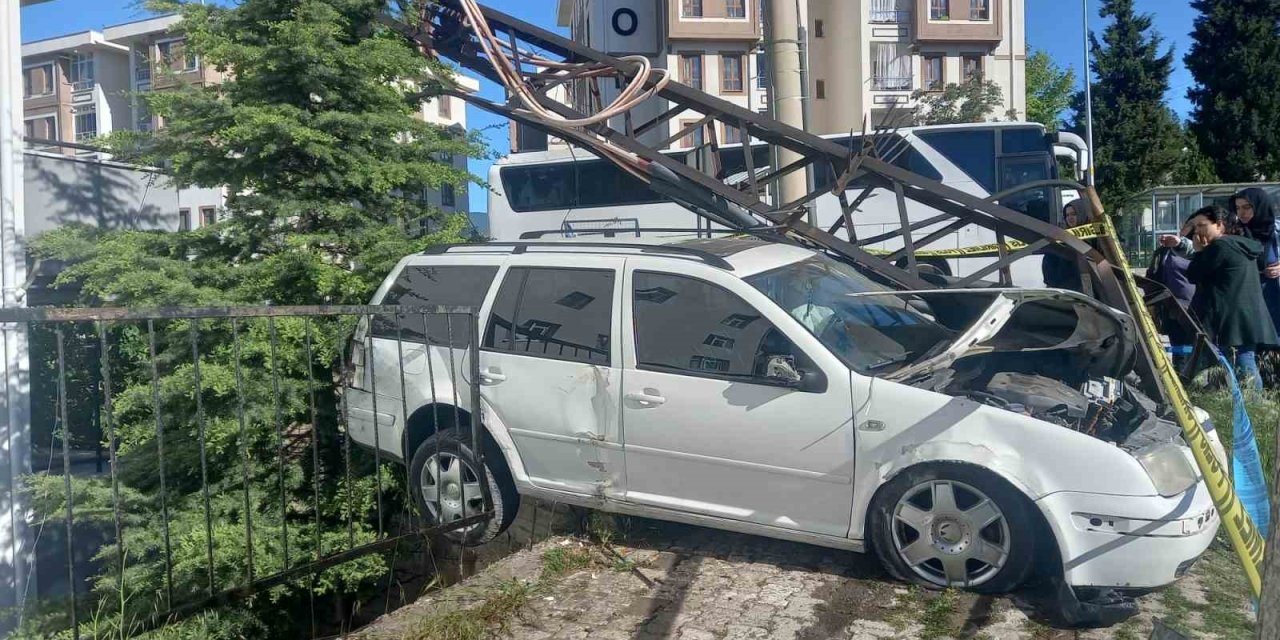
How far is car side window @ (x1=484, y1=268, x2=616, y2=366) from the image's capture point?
516cm

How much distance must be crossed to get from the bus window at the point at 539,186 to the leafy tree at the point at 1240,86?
32065 mm

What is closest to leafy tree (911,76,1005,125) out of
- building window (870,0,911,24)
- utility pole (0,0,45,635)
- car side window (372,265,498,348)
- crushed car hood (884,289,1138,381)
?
building window (870,0,911,24)

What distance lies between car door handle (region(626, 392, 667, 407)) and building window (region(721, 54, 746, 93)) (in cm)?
3981

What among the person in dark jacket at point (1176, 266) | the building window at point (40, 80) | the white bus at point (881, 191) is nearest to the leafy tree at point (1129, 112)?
the white bus at point (881, 191)

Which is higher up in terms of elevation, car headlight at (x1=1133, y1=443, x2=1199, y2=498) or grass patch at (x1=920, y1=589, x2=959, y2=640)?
car headlight at (x1=1133, y1=443, x2=1199, y2=498)

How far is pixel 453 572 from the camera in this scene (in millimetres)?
5793

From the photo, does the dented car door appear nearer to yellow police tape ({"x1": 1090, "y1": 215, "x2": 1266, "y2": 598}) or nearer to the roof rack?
the roof rack

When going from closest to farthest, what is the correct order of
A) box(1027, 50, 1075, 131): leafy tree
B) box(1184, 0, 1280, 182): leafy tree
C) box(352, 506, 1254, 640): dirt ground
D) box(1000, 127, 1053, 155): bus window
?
box(352, 506, 1254, 640): dirt ground, box(1000, 127, 1053, 155): bus window, box(1184, 0, 1280, 182): leafy tree, box(1027, 50, 1075, 131): leafy tree

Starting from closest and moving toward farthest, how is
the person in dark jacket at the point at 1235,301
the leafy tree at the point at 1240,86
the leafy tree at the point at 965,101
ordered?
the person in dark jacket at the point at 1235,301 → the leafy tree at the point at 965,101 → the leafy tree at the point at 1240,86

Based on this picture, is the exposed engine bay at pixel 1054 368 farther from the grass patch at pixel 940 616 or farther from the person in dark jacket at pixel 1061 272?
the person in dark jacket at pixel 1061 272

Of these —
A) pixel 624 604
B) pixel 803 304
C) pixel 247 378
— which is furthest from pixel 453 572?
pixel 803 304

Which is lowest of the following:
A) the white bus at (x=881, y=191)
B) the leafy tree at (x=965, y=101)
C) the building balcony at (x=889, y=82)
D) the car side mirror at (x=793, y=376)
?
the car side mirror at (x=793, y=376)

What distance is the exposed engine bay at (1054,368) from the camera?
4.34 m

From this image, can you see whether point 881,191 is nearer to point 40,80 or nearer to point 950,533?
point 950,533
